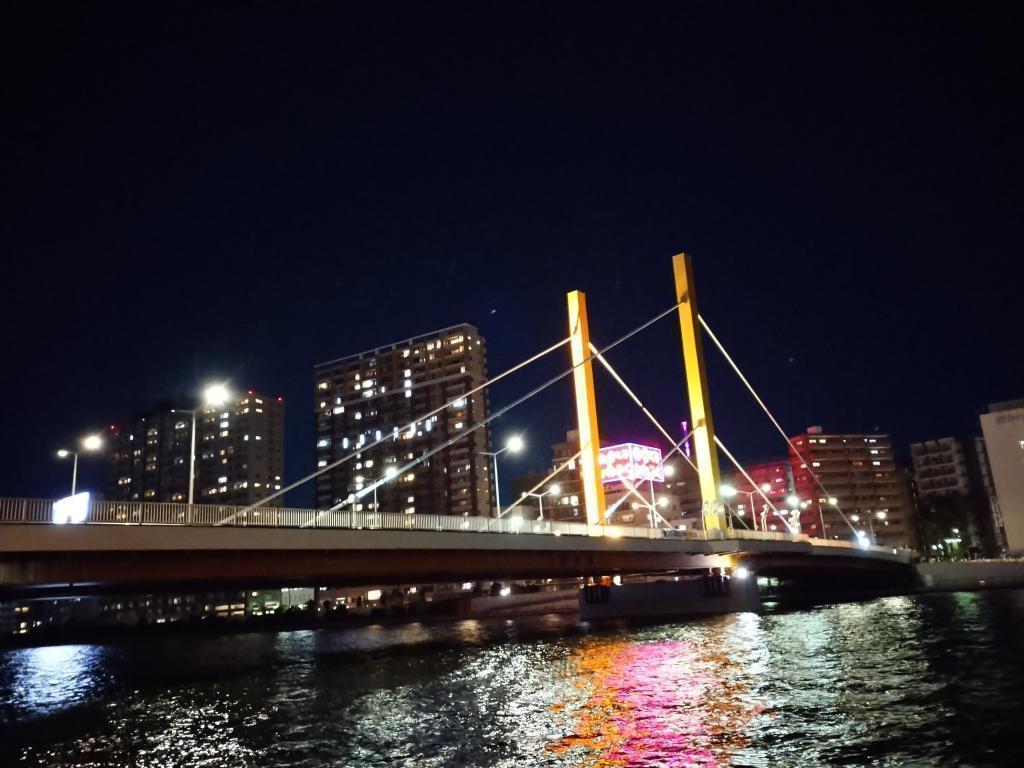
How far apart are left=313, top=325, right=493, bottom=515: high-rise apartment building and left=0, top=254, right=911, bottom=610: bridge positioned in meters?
91.7

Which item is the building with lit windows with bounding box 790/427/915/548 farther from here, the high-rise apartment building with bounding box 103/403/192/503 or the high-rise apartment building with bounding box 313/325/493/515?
the high-rise apartment building with bounding box 103/403/192/503

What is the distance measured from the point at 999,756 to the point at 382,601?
3988 inches

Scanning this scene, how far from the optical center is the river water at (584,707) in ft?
49.0

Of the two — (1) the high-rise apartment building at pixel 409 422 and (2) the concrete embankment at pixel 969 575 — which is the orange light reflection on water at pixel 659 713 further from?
(1) the high-rise apartment building at pixel 409 422

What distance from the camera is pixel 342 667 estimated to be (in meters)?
36.7

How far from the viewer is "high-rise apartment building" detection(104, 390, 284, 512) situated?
17150cm

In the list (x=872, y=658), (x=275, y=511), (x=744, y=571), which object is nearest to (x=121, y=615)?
(x=744, y=571)

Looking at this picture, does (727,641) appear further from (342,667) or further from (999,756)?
(999,756)

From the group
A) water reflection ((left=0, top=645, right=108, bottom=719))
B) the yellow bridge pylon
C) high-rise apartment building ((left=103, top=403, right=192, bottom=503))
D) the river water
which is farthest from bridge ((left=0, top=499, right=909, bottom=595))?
high-rise apartment building ((left=103, top=403, right=192, bottom=503))

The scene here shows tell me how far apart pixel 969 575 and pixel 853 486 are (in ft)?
266

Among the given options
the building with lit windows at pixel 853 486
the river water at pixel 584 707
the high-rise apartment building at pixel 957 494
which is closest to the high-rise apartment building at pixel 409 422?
the building with lit windows at pixel 853 486

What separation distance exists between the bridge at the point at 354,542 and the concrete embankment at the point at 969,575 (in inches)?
1643

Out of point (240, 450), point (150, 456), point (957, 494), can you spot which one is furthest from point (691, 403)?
point (150, 456)

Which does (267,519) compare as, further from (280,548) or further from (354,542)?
(354,542)
